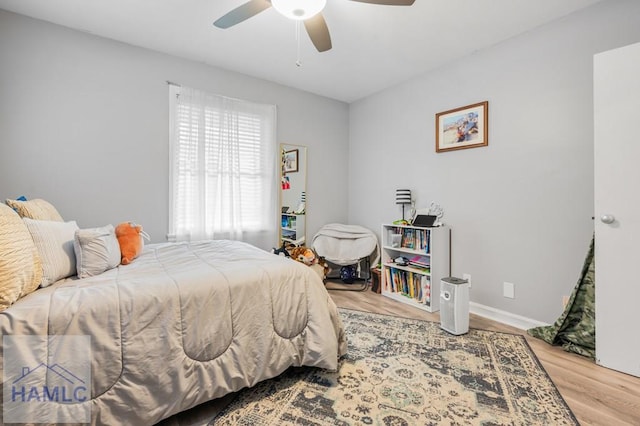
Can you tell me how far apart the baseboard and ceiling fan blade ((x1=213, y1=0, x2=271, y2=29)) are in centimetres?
305

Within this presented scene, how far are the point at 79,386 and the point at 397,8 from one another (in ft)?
9.34

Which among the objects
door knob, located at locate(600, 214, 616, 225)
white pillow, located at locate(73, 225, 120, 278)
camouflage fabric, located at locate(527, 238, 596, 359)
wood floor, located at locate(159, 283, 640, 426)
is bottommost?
wood floor, located at locate(159, 283, 640, 426)

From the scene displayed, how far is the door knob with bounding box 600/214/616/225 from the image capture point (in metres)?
1.89

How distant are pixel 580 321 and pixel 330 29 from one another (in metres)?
2.92

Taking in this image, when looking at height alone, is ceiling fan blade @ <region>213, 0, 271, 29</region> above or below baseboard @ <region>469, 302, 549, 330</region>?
above

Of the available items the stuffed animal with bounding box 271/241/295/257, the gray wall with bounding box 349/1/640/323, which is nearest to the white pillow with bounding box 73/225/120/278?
the stuffed animal with bounding box 271/241/295/257

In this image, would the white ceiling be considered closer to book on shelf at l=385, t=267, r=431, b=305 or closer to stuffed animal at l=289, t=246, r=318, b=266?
stuffed animal at l=289, t=246, r=318, b=266

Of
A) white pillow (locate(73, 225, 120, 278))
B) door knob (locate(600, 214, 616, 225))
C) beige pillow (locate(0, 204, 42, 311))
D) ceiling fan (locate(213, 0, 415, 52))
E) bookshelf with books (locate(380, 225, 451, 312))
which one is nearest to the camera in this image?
beige pillow (locate(0, 204, 42, 311))

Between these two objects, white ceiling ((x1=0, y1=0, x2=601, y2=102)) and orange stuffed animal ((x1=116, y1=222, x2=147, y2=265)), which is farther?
white ceiling ((x1=0, y1=0, x2=601, y2=102))

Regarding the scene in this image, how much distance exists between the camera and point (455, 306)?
7.91ft

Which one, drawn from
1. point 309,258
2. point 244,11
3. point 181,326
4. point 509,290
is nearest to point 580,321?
point 509,290

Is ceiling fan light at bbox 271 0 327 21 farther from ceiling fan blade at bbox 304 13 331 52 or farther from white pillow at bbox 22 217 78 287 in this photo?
white pillow at bbox 22 217 78 287

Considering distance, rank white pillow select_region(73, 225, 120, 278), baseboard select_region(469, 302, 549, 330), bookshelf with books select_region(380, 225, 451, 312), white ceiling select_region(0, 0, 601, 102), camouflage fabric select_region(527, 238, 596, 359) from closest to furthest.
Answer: white pillow select_region(73, 225, 120, 278), camouflage fabric select_region(527, 238, 596, 359), white ceiling select_region(0, 0, 601, 102), baseboard select_region(469, 302, 549, 330), bookshelf with books select_region(380, 225, 451, 312)

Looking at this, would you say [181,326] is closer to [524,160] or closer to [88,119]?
[88,119]
